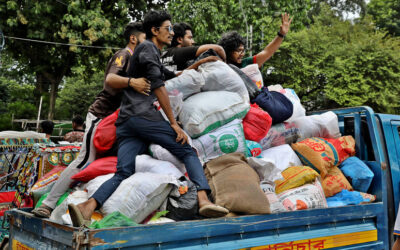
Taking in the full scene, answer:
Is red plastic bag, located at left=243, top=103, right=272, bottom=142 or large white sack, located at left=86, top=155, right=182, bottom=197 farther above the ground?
red plastic bag, located at left=243, top=103, right=272, bottom=142

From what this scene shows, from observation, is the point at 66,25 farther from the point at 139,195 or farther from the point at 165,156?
the point at 139,195

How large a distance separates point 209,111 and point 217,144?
0.84 feet

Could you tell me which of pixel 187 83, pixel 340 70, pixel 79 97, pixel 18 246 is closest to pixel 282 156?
pixel 187 83

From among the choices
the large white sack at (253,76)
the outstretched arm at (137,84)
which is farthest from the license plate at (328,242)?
the large white sack at (253,76)

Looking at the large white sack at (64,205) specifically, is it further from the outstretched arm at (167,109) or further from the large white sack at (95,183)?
the outstretched arm at (167,109)

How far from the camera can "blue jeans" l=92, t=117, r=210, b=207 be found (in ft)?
9.02

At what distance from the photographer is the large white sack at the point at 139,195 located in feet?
8.06

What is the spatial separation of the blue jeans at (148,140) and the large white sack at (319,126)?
132cm

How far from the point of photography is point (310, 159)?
345 cm

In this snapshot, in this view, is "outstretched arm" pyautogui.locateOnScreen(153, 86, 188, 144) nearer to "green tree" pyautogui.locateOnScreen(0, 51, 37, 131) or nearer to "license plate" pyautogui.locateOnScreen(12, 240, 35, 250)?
"license plate" pyautogui.locateOnScreen(12, 240, 35, 250)

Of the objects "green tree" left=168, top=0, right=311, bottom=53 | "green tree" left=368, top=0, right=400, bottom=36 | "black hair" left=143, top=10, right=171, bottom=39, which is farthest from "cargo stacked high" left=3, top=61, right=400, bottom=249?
"green tree" left=368, top=0, right=400, bottom=36

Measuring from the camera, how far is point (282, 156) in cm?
344

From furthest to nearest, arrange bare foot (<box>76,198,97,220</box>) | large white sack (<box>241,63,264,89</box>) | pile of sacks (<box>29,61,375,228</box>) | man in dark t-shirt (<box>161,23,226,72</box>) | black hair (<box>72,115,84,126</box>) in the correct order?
black hair (<box>72,115,84,126</box>) → large white sack (<box>241,63,264,89</box>) → man in dark t-shirt (<box>161,23,226,72</box>) → pile of sacks (<box>29,61,375,228</box>) → bare foot (<box>76,198,97,220</box>)

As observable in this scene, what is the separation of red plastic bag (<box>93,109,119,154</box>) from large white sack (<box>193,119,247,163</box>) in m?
0.61
